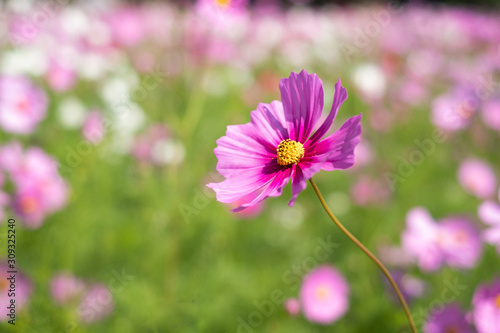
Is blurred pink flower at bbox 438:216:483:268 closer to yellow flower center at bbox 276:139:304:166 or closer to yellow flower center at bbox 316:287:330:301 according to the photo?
yellow flower center at bbox 316:287:330:301

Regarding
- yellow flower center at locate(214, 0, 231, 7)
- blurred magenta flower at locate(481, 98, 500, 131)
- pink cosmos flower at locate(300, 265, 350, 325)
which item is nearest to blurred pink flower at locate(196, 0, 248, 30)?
yellow flower center at locate(214, 0, 231, 7)

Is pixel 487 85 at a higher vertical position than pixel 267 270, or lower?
higher

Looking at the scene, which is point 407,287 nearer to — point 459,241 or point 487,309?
point 459,241

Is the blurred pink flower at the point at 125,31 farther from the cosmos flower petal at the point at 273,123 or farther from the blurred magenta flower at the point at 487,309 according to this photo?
the blurred magenta flower at the point at 487,309

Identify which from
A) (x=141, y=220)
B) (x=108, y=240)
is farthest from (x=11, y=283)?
(x=141, y=220)

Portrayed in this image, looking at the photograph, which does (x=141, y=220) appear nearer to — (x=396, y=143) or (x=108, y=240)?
(x=108, y=240)
